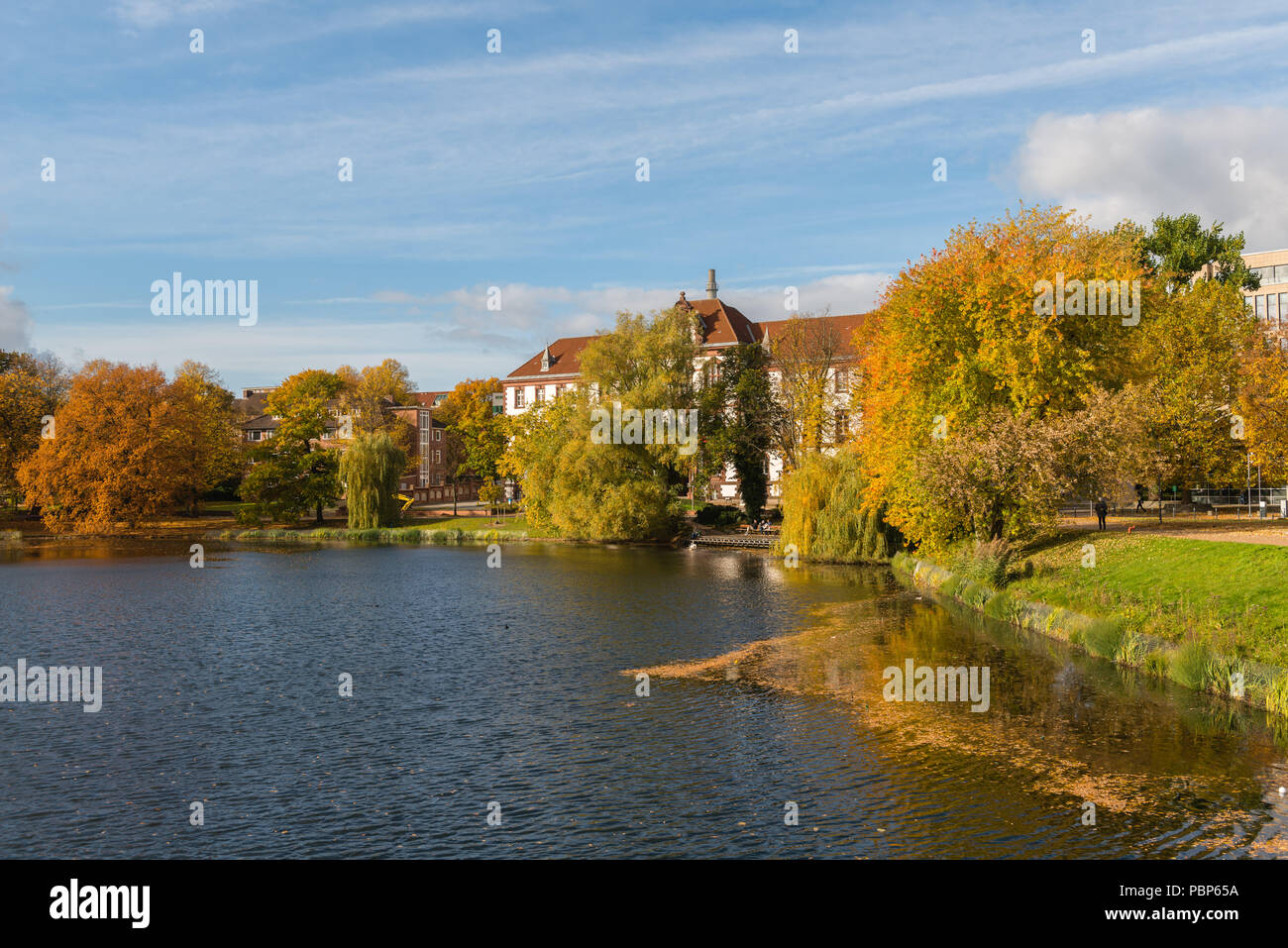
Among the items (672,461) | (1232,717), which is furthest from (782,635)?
(672,461)

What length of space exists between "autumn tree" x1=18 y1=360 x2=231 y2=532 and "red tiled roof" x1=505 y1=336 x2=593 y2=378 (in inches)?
1815

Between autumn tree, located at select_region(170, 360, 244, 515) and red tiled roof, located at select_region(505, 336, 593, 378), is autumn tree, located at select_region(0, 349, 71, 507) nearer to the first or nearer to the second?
autumn tree, located at select_region(170, 360, 244, 515)

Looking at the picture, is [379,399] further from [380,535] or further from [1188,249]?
[1188,249]

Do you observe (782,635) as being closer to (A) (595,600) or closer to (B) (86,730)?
(A) (595,600)

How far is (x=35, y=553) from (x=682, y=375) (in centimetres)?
4735

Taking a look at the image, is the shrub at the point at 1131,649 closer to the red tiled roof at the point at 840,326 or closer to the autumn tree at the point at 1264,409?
the autumn tree at the point at 1264,409

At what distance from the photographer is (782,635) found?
32.9 m

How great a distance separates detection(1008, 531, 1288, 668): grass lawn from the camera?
24625 mm

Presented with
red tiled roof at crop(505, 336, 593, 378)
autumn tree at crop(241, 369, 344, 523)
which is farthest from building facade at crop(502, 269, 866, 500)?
autumn tree at crop(241, 369, 344, 523)

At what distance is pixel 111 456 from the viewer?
265 ft

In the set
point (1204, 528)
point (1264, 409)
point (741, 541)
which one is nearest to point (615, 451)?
point (741, 541)

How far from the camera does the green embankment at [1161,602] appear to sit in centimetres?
2352

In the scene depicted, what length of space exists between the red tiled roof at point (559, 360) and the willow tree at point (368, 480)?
4329 cm
